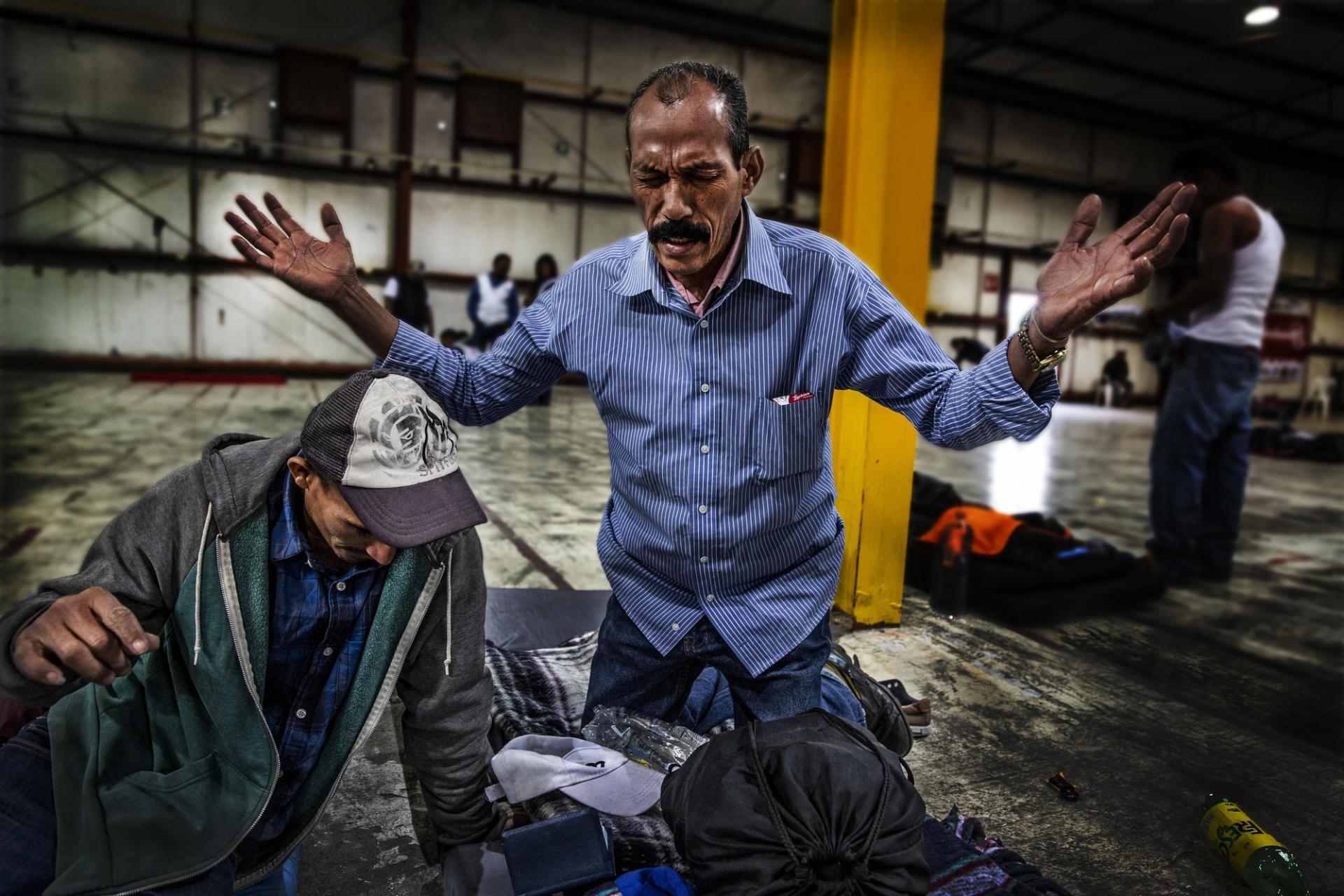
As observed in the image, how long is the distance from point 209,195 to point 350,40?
3.29 metres

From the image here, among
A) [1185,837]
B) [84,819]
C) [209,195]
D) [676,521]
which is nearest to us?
[84,819]

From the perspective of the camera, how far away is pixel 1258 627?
3809mm

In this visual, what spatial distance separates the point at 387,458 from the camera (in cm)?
147

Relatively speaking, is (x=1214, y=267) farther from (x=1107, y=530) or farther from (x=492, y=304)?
(x=492, y=304)

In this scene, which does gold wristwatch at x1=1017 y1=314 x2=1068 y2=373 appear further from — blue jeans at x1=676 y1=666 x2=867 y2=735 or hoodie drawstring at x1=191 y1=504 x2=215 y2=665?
hoodie drawstring at x1=191 y1=504 x2=215 y2=665

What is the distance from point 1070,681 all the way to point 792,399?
181 cm

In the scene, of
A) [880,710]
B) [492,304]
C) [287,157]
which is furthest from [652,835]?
[287,157]

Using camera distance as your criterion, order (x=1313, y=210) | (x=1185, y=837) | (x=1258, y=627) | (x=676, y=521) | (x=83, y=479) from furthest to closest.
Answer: (x=1313, y=210) → (x=83, y=479) → (x=1258, y=627) → (x=1185, y=837) → (x=676, y=521)

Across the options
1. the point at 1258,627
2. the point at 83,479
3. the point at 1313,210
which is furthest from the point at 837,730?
the point at 1313,210

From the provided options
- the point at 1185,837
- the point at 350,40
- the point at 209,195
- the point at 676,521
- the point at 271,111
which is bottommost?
the point at 1185,837

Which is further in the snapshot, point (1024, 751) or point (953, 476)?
point (953, 476)

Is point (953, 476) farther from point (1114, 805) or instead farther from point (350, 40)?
point (350, 40)

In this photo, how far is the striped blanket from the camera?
5.92 feet

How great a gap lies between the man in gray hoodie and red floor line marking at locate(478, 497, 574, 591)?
1888 millimetres
